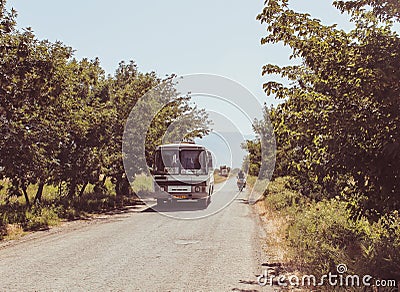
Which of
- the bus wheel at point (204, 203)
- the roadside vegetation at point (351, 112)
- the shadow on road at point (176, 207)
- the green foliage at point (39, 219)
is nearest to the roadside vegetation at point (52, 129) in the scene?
the green foliage at point (39, 219)

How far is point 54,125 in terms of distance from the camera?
55.7ft

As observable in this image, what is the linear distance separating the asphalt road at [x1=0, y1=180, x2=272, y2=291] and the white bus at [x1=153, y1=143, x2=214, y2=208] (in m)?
5.77

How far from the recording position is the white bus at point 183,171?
73.0ft

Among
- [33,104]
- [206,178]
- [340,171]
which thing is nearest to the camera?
[340,171]

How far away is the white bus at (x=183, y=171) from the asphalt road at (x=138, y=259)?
5772 mm

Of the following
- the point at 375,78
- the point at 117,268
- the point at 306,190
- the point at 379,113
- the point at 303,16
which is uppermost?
the point at 303,16

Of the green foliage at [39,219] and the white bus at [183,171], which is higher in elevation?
the white bus at [183,171]

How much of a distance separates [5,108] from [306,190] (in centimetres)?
1195

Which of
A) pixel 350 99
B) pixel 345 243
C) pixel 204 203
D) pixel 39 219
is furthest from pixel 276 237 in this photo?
pixel 204 203

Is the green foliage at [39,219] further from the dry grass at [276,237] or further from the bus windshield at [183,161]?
the dry grass at [276,237]

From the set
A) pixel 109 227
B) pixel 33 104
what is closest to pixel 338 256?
pixel 109 227

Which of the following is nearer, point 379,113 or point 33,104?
point 379,113

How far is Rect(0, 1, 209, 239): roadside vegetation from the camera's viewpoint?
13320 mm

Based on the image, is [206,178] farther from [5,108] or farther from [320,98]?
[320,98]
